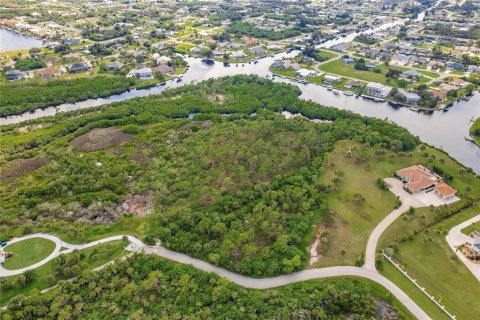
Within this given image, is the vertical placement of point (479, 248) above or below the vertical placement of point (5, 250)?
above

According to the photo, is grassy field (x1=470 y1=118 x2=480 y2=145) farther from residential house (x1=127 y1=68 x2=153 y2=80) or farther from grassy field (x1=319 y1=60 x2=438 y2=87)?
residential house (x1=127 y1=68 x2=153 y2=80)

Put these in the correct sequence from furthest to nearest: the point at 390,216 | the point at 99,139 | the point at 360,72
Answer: the point at 360,72, the point at 99,139, the point at 390,216

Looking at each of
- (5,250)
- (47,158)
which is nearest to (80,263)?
(5,250)

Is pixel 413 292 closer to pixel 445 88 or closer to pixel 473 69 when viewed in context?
pixel 445 88

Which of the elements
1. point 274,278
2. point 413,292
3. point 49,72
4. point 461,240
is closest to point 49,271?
point 274,278

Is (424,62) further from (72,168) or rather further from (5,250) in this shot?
(5,250)

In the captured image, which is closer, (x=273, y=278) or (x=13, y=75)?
(x=273, y=278)
